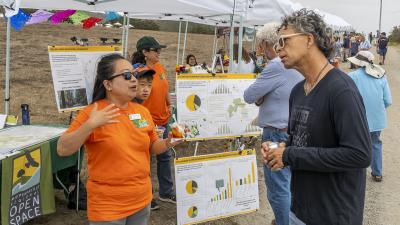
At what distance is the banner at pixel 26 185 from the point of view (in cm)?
333

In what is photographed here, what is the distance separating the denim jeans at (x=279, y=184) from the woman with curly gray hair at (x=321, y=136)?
1.42 m

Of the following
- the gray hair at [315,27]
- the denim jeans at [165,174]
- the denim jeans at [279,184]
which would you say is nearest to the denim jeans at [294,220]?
the gray hair at [315,27]

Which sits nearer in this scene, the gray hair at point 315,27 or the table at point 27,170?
the gray hair at point 315,27

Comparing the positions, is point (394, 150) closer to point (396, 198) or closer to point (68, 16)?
point (396, 198)

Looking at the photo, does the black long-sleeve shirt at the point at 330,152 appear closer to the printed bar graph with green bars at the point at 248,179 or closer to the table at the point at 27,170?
the printed bar graph with green bars at the point at 248,179

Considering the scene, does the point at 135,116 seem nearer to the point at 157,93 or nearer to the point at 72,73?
the point at 157,93

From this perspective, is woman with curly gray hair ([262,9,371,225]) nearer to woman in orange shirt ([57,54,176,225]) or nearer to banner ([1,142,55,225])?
woman in orange shirt ([57,54,176,225])

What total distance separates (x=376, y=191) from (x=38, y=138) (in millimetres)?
4328

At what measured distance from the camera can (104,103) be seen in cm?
243

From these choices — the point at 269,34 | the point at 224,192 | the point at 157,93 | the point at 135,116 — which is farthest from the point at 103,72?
the point at 224,192

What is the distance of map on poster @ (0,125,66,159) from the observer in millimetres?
3535

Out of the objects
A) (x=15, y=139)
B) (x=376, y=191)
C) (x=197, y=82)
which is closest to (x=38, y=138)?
(x=15, y=139)

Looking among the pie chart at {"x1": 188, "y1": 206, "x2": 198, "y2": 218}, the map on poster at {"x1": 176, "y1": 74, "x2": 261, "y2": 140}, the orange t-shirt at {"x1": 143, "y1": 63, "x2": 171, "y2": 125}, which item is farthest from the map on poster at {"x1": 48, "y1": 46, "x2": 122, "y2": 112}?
the pie chart at {"x1": 188, "y1": 206, "x2": 198, "y2": 218}

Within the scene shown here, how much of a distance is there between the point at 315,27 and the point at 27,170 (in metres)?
2.80
